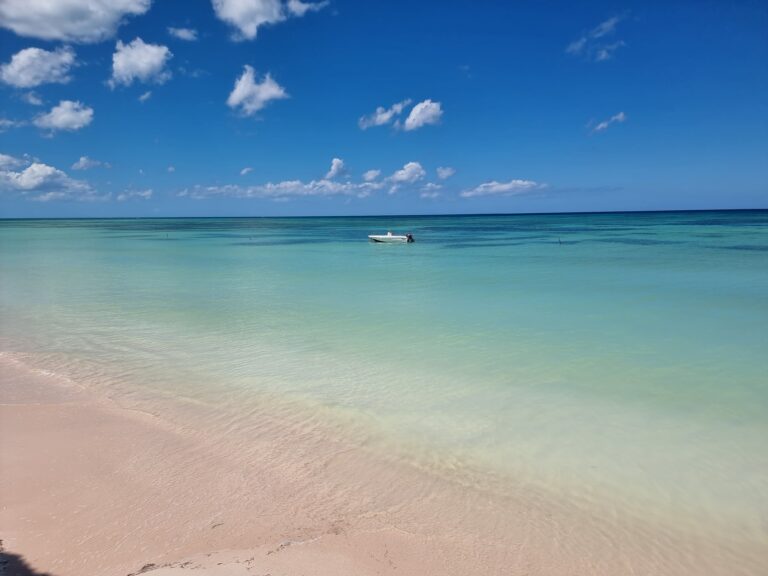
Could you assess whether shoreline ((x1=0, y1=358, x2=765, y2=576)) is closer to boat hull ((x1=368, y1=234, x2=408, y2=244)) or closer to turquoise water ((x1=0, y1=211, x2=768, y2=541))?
turquoise water ((x1=0, y1=211, x2=768, y2=541))

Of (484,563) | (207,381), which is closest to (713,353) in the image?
(484,563)

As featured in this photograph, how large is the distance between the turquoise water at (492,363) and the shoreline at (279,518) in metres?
0.54

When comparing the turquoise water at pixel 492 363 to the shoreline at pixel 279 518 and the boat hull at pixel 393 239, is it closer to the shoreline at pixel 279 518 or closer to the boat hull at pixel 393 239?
the shoreline at pixel 279 518

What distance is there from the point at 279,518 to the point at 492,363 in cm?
519

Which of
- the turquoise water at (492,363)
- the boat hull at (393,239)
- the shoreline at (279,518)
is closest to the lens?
the shoreline at (279,518)

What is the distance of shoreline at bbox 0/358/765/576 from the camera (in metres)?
3.68

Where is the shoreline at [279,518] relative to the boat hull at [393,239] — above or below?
below

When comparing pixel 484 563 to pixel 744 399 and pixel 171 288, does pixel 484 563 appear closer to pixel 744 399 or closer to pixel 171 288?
pixel 744 399

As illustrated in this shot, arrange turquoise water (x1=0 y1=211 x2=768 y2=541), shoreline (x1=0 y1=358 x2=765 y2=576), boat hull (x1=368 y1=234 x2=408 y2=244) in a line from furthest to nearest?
1. boat hull (x1=368 y1=234 x2=408 y2=244)
2. turquoise water (x1=0 y1=211 x2=768 y2=541)
3. shoreline (x1=0 y1=358 x2=765 y2=576)

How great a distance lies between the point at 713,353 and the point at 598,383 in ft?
10.3

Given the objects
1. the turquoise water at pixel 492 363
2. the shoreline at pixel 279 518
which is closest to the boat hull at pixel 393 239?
the turquoise water at pixel 492 363

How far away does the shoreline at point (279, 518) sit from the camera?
12.1ft

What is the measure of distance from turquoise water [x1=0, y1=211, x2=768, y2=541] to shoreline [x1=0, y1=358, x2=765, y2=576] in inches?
21.1

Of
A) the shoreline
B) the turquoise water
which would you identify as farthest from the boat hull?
the shoreline
